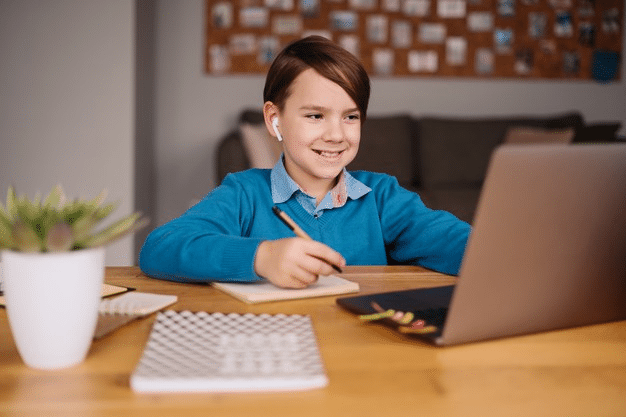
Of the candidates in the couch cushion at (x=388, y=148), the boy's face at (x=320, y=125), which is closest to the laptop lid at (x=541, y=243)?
the boy's face at (x=320, y=125)

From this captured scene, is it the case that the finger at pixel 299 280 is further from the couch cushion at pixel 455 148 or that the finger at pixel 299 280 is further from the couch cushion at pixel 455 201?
the couch cushion at pixel 455 148

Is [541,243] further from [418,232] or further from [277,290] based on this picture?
[418,232]

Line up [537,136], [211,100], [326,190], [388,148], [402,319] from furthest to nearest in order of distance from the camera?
[211,100] → [388,148] → [537,136] → [326,190] → [402,319]

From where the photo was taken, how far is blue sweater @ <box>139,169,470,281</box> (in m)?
1.00

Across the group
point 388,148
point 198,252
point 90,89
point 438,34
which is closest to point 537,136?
point 388,148

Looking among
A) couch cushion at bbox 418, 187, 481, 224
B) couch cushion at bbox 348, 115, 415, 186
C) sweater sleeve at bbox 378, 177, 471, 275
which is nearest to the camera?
sweater sleeve at bbox 378, 177, 471, 275

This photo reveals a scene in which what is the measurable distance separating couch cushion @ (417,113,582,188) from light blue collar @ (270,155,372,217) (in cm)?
233

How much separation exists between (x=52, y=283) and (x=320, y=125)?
782 millimetres

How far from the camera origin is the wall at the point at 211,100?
12.5 ft

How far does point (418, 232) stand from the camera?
1.25 m

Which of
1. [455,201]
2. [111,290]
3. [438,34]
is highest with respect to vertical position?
[438,34]

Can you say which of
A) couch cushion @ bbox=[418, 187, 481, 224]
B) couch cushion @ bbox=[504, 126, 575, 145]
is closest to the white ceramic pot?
couch cushion @ bbox=[418, 187, 481, 224]

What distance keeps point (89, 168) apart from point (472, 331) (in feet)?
9.56

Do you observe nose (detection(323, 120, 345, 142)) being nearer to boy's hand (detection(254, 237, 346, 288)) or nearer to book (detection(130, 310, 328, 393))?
boy's hand (detection(254, 237, 346, 288))
